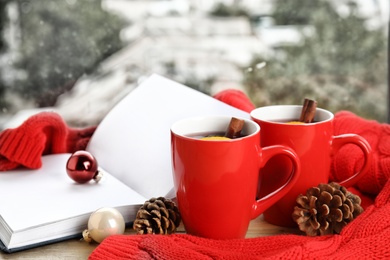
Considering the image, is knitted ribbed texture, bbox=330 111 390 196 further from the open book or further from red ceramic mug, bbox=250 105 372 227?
the open book

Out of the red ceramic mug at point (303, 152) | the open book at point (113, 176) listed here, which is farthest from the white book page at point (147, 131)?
the red ceramic mug at point (303, 152)

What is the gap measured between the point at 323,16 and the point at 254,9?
0.89 ft

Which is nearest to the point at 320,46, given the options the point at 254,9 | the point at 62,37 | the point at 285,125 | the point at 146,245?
the point at 254,9

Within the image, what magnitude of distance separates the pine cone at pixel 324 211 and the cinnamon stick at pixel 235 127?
11 centimetres

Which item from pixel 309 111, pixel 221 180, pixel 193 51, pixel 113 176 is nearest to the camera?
pixel 221 180

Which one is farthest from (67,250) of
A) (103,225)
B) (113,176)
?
(113,176)

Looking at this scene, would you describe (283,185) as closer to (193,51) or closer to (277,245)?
(277,245)

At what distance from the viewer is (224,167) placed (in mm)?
600

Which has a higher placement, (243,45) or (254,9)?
(254,9)

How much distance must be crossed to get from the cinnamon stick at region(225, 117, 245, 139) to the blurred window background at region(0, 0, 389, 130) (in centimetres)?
150

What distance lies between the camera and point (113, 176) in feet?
2.68

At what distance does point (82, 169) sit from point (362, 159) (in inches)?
15.0

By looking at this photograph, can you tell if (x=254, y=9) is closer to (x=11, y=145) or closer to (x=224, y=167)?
(x=11, y=145)

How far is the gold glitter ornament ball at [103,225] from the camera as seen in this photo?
0.64 metres
